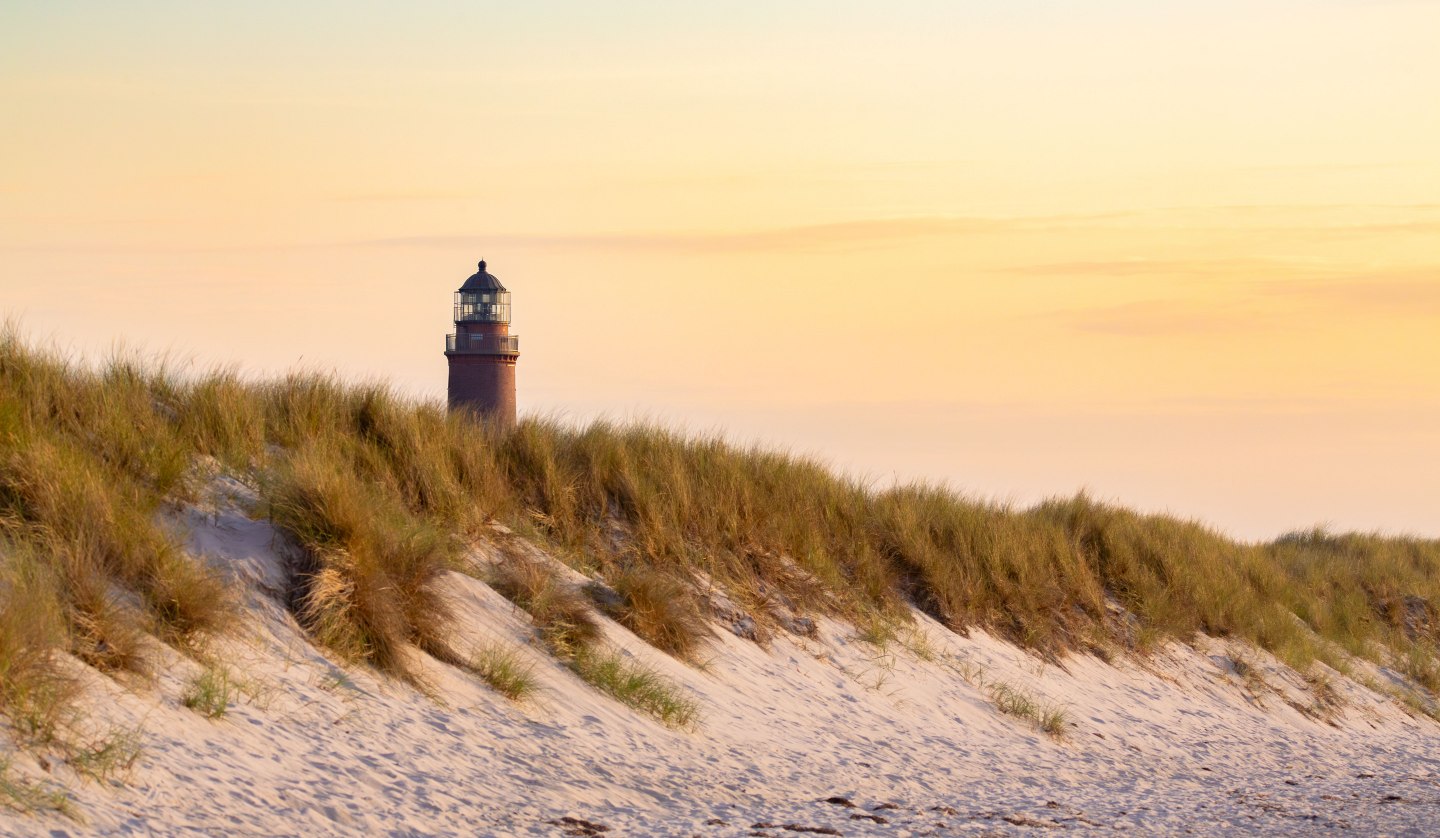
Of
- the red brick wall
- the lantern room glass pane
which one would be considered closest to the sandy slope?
the red brick wall

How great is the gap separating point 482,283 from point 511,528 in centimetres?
2296

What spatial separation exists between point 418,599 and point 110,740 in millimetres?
2568

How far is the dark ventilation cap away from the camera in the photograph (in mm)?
32188

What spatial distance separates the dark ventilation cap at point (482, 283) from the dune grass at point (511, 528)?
1882 cm

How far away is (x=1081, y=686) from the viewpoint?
12.2 meters

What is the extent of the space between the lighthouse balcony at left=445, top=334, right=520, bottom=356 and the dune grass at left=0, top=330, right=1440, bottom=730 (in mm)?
18139

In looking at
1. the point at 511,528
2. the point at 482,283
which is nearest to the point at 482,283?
the point at 482,283

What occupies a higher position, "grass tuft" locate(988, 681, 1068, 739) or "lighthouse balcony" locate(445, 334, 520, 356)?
"lighthouse balcony" locate(445, 334, 520, 356)

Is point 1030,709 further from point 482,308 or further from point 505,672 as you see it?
point 482,308

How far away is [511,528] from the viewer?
10.1 meters

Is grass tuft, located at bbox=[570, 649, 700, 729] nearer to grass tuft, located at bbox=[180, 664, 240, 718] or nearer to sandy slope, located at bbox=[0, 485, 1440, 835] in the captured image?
sandy slope, located at bbox=[0, 485, 1440, 835]

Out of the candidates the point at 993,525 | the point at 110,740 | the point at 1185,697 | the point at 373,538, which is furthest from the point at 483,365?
the point at 110,740

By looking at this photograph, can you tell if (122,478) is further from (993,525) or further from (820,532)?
(993,525)

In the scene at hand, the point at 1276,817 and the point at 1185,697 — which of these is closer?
the point at 1276,817
